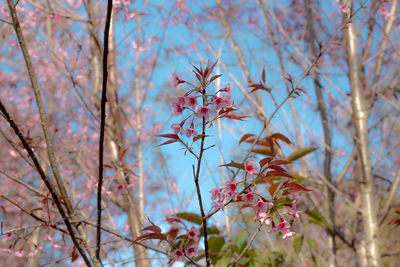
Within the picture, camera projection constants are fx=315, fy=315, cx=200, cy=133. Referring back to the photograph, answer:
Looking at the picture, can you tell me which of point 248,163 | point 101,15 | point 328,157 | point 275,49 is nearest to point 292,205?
point 248,163

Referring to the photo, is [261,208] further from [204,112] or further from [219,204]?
[204,112]

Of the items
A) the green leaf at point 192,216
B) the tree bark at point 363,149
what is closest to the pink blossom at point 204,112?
the green leaf at point 192,216

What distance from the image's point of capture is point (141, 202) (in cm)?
228

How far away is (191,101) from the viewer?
2.94 feet

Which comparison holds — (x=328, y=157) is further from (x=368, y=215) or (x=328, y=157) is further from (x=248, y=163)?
(x=248, y=163)

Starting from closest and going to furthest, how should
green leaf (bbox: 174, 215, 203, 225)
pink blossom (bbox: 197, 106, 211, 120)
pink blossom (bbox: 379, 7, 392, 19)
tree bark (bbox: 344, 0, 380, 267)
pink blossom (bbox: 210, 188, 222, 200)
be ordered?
pink blossom (bbox: 197, 106, 211, 120) → pink blossom (bbox: 210, 188, 222, 200) → green leaf (bbox: 174, 215, 203, 225) → tree bark (bbox: 344, 0, 380, 267) → pink blossom (bbox: 379, 7, 392, 19)

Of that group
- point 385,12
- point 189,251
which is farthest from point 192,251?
point 385,12

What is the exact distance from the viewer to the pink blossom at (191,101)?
2.92ft

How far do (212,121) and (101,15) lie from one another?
258cm

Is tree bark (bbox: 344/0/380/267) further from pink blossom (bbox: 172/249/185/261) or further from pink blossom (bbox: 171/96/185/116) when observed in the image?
pink blossom (bbox: 172/249/185/261)

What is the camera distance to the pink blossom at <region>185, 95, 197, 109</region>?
2.92ft

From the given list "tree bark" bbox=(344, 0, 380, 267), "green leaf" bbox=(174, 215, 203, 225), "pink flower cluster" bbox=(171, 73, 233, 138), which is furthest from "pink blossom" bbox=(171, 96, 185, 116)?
"tree bark" bbox=(344, 0, 380, 267)

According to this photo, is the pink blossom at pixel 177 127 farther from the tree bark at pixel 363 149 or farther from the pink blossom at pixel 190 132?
the tree bark at pixel 363 149

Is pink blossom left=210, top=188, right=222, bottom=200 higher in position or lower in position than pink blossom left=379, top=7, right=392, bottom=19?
lower
